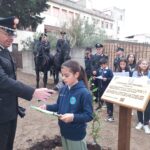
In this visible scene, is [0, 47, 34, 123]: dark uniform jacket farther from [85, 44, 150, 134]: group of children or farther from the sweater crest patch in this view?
[85, 44, 150, 134]: group of children

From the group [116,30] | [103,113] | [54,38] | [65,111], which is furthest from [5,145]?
[116,30]

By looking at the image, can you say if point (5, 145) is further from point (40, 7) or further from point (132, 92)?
point (40, 7)

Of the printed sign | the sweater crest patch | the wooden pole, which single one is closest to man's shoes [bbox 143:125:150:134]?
the wooden pole

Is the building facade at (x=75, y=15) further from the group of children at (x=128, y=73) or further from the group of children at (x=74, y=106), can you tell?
the group of children at (x=74, y=106)

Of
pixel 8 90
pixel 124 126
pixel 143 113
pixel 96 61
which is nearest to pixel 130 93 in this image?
pixel 124 126

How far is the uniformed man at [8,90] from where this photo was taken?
2635mm

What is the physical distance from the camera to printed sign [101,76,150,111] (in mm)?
3307

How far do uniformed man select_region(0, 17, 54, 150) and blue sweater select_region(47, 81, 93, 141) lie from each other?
1.06 feet

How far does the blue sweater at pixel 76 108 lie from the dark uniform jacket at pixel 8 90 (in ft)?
1.43

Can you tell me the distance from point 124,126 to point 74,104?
3.80 ft

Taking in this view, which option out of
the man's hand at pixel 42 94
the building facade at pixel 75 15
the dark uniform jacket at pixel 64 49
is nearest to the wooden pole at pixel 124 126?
the man's hand at pixel 42 94

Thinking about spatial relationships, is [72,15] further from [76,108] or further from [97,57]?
[76,108]

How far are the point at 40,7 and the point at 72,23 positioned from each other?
2061 mm

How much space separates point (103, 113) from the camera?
22.9ft
